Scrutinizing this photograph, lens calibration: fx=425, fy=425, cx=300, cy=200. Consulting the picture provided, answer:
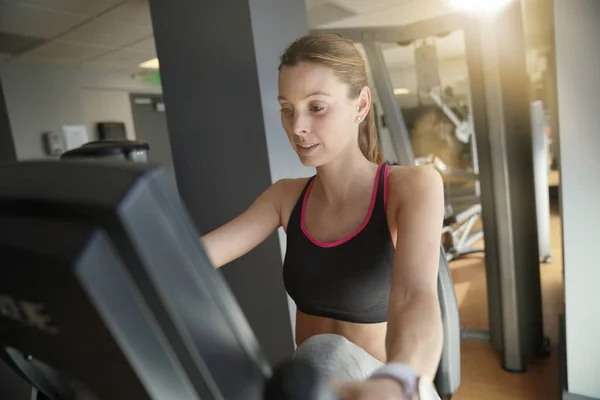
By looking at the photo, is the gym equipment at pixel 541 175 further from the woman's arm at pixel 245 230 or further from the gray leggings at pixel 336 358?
the gray leggings at pixel 336 358

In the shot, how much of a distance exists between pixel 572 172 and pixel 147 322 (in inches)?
79.2

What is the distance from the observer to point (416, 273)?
2.46ft

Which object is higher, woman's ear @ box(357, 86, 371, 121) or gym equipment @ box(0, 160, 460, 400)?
woman's ear @ box(357, 86, 371, 121)

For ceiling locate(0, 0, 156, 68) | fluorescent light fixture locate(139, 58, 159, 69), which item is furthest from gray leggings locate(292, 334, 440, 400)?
fluorescent light fixture locate(139, 58, 159, 69)

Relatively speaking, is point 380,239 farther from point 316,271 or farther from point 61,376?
point 61,376

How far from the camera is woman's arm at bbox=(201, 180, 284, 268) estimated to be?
1.09m

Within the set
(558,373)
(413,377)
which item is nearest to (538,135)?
(558,373)

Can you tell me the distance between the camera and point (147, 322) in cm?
33

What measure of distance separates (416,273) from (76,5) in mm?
3218

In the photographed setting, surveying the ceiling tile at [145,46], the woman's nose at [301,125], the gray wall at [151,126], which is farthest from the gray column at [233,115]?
the gray wall at [151,126]

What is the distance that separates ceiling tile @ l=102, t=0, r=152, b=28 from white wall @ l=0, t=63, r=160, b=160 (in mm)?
2071

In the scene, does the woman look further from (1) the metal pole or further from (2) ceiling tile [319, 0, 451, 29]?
(2) ceiling tile [319, 0, 451, 29]

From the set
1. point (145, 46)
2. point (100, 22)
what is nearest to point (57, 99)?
point (145, 46)

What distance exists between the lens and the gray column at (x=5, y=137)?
4.52 m
